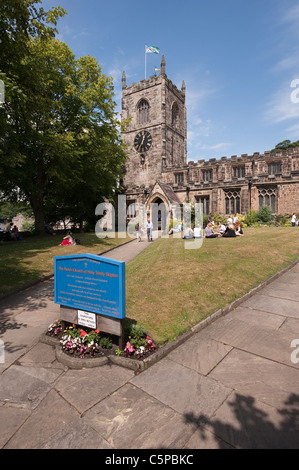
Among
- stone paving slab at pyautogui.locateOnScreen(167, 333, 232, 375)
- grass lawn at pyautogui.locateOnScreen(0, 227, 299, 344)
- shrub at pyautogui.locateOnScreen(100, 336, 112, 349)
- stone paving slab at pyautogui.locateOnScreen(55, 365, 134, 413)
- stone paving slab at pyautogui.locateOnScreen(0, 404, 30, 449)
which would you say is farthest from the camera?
grass lawn at pyautogui.locateOnScreen(0, 227, 299, 344)

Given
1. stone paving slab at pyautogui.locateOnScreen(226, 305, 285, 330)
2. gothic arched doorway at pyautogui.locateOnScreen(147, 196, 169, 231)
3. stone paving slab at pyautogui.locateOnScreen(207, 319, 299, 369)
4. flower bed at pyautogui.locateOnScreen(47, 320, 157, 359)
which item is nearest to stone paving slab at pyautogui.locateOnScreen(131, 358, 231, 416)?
flower bed at pyautogui.locateOnScreen(47, 320, 157, 359)

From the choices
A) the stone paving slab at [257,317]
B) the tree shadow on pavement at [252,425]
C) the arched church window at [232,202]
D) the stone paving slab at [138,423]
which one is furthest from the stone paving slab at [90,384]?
the arched church window at [232,202]

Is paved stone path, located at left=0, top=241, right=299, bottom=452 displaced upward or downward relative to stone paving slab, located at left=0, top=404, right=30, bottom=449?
upward

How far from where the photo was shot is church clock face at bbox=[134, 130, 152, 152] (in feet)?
128

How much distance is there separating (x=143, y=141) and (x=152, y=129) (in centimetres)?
233

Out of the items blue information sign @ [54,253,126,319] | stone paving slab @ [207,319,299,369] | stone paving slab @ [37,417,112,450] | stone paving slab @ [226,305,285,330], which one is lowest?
stone paving slab @ [37,417,112,450]

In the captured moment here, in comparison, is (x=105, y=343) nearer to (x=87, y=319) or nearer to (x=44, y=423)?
(x=87, y=319)

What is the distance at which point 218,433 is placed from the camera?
8.89ft

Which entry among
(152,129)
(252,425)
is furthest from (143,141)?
(252,425)

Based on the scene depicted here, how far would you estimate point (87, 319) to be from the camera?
4.62 metres

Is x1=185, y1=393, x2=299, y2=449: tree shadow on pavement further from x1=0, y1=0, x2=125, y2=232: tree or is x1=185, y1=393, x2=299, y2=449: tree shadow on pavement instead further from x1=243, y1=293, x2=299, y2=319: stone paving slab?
x1=0, y1=0, x2=125, y2=232: tree

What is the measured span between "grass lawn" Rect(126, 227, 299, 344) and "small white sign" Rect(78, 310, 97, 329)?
3.81ft

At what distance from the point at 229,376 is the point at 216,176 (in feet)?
102
